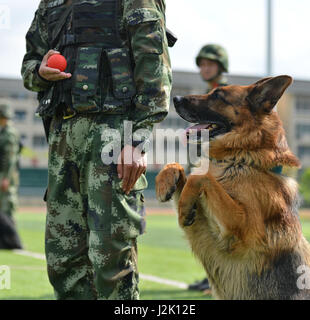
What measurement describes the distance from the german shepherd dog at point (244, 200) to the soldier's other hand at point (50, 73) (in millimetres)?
805

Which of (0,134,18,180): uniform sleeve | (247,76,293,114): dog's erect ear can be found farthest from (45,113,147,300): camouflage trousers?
(0,134,18,180): uniform sleeve

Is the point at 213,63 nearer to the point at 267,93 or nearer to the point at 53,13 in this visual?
the point at 267,93

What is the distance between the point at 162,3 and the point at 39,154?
4017 cm

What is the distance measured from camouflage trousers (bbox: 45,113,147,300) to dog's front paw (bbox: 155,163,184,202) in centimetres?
22

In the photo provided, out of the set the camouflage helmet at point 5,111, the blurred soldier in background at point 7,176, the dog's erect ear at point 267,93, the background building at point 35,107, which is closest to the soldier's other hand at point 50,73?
the dog's erect ear at point 267,93

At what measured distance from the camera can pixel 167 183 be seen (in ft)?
10.4

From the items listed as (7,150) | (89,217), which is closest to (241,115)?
(89,217)

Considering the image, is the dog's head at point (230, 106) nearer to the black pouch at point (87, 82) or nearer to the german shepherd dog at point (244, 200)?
the german shepherd dog at point (244, 200)

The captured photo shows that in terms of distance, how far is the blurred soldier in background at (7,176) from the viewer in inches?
348

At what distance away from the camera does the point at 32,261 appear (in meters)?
7.57

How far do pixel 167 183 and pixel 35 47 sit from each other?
3.94 ft
